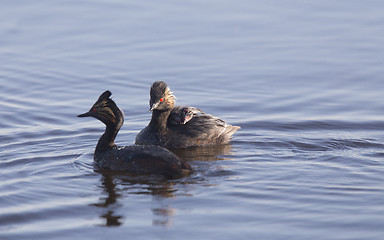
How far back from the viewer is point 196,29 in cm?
1969

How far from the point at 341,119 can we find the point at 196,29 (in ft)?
20.4

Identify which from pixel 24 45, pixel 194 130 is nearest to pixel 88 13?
pixel 24 45

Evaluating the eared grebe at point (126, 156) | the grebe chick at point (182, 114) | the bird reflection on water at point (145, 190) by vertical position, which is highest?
the grebe chick at point (182, 114)

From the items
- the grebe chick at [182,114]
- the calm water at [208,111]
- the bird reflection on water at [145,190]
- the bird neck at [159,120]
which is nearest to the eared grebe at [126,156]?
the bird reflection on water at [145,190]

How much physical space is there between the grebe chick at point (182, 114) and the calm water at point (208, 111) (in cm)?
67

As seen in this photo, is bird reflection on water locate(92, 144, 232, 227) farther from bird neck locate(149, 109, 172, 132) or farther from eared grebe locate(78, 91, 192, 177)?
bird neck locate(149, 109, 172, 132)

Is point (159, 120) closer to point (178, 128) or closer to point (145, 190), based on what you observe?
point (178, 128)

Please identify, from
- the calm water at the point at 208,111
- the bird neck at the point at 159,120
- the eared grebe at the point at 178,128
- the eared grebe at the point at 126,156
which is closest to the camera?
the calm water at the point at 208,111

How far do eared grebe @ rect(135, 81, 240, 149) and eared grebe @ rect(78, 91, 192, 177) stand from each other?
1225mm

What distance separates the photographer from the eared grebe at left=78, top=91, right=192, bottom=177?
37.5 ft

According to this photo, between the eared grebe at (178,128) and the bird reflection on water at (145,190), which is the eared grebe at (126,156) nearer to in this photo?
the bird reflection on water at (145,190)

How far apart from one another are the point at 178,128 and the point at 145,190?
3.24 metres

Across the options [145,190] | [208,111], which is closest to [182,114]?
[208,111]

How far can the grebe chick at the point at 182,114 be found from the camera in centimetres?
1393
